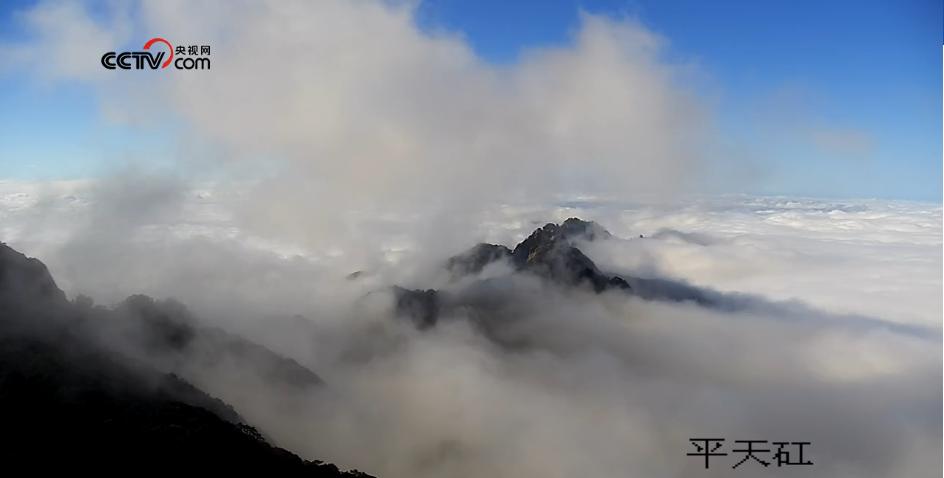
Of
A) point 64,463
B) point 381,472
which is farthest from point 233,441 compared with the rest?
point 381,472

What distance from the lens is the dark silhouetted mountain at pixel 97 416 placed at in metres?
75.1

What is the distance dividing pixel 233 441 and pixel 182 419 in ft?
36.1

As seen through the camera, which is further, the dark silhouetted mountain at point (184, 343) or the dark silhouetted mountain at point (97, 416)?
the dark silhouetted mountain at point (184, 343)

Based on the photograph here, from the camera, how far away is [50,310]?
120375mm

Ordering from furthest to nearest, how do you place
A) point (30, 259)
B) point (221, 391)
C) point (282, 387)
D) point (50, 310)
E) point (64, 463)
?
1. point (282, 387)
2. point (221, 391)
3. point (30, 259)
4. point (50, 310)
5. point (64, 463)

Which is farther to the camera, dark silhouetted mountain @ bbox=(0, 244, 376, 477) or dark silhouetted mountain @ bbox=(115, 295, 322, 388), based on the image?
dark silhouetted mountain @ bbox=(115, 295, 322, 388)

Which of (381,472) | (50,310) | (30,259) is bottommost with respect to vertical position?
(381,472)

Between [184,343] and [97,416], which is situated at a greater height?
[184,343]

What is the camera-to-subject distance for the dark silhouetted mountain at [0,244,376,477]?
75062 mm

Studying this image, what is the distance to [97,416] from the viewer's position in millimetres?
84375

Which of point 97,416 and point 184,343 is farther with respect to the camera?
point 184,343

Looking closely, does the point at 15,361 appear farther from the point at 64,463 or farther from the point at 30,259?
the point at 30,259

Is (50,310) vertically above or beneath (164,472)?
above

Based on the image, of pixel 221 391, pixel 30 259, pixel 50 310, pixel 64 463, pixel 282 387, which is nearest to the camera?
pixel 64 463
